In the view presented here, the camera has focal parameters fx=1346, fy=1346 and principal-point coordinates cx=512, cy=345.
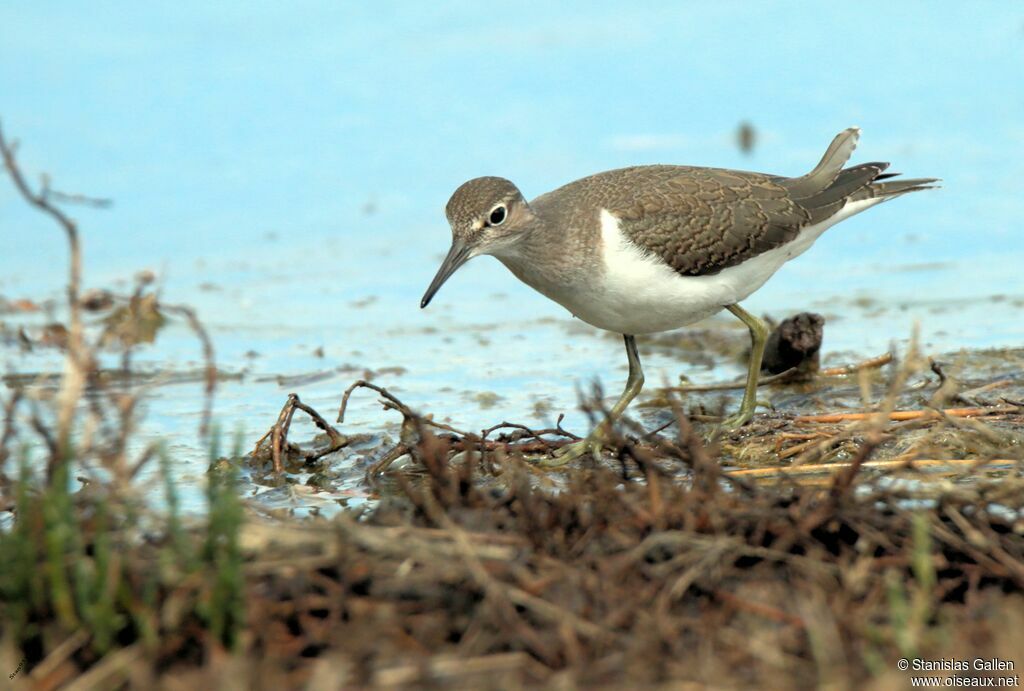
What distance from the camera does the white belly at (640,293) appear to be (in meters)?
6.69

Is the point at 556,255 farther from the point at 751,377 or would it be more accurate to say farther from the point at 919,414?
the point at 919,414

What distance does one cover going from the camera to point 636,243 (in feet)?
22.2

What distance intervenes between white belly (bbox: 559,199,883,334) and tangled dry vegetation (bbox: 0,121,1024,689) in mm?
2503

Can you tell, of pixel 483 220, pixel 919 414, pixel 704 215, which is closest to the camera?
pixel 919 414

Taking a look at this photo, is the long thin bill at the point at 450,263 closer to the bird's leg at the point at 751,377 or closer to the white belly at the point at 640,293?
the white belly at the point at 640,293

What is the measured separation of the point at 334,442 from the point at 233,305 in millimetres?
3857

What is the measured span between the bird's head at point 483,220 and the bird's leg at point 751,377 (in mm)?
1334

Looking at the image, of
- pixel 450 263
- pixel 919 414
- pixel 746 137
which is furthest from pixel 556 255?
pixel 746 137

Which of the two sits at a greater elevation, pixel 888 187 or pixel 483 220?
pixel 888 187

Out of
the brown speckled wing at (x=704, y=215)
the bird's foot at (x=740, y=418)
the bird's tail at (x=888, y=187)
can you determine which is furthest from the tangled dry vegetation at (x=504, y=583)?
the bird's tail at (x=888, y=187)

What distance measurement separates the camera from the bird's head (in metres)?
6.82

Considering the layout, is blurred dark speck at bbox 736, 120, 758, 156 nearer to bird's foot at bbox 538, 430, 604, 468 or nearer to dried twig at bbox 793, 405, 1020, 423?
dried twig at bbox 793, 405, 1020, 423

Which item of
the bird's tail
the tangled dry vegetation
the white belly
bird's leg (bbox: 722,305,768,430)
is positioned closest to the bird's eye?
the white belly

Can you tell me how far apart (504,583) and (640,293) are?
3284 millimetres
